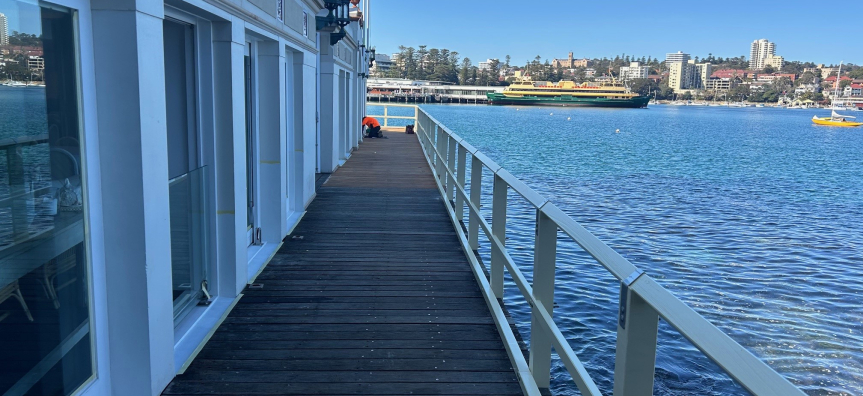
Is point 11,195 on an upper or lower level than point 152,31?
lower

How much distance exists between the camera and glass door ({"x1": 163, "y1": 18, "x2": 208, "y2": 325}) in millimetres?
4363

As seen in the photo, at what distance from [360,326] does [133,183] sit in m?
1.92

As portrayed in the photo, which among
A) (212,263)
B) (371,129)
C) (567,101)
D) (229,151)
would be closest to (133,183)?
(229,151)

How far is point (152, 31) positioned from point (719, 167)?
34003mm

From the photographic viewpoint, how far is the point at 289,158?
8320 mm

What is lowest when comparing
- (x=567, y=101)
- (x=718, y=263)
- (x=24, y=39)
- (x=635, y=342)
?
(x=718, y=263)

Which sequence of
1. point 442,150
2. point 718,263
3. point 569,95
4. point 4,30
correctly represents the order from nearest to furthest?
1. point 4,30
2. point 442,150
3. point 718,263
4. point 569,95

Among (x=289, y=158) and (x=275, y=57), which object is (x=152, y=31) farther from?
(x=289, y=158)

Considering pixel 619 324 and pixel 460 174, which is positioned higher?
pixel 619 324

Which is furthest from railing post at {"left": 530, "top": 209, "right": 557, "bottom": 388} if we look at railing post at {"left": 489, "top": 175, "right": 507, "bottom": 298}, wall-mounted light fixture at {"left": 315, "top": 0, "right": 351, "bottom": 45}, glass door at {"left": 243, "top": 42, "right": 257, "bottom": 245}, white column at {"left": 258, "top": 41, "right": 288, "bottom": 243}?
wall-mounted light fixture at {"left": 315, "top": 0, "right": 351, "bottom": 45}

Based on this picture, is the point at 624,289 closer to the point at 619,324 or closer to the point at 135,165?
the point at 619,324

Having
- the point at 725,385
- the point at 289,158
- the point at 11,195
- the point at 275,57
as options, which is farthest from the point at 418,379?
the point at 289,158

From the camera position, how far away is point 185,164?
4.71 metres

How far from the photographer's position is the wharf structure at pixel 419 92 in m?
151
